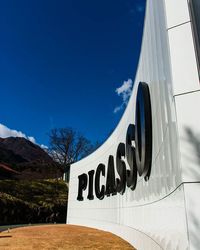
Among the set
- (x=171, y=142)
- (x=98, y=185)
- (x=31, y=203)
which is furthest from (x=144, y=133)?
(x=31, y=203)

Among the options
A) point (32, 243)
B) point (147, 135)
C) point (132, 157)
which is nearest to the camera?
point (147, 135)

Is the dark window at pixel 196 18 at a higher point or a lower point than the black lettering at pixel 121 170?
higher

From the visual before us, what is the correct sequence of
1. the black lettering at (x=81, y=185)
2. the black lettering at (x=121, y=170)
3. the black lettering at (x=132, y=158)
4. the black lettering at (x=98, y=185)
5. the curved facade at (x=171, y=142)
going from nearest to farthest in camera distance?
1. the curved facade at (x=171, y=142)
2. the black lettering at (x=132, y=158)
3. the black lettering at (x=121, y=170)
4. the black lettering at (x=98, y=185)
5. the black lettering at (x=81, y=185)

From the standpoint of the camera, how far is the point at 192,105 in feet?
7.66

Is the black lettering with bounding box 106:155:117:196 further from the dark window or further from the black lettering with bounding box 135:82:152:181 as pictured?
the dark window

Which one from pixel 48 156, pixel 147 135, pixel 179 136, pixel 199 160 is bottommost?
pixel 199 160

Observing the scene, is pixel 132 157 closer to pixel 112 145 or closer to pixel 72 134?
pixel 112 145

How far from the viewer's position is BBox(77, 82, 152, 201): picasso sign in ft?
14.1

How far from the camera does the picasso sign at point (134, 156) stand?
14.1ft

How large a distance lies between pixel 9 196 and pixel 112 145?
1088 centimetres

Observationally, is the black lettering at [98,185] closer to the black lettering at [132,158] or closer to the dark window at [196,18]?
the black lettering at [132,158]

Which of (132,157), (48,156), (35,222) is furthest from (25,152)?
(132,157)

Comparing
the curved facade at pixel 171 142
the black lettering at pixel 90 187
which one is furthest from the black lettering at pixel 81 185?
the curved facade at pixel 171 142

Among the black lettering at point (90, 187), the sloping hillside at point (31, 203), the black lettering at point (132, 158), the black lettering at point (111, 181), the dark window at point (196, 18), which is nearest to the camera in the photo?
the dark window at point (196, 18)
